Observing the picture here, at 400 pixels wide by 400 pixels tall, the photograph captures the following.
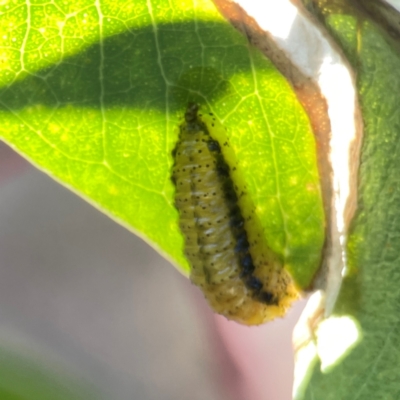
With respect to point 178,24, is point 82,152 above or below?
below

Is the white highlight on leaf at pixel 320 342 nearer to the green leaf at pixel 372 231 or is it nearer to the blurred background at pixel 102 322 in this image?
the green leaf at pixel 372 231

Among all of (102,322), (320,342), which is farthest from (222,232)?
(102,322)

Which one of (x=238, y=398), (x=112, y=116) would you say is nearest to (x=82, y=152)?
(x=112, y=116)

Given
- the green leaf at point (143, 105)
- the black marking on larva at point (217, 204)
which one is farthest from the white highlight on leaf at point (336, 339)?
the black marking on larva at point (217, 204)

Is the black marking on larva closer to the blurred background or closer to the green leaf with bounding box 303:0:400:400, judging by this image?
the green leaf with bounding box 303:0:400:400

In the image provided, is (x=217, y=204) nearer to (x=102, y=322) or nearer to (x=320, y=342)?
(x=320, y=342)

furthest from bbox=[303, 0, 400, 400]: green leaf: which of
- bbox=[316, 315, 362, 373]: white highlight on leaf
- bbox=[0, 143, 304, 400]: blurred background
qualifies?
bbox=[0, 143, 304, 400]: blurred background

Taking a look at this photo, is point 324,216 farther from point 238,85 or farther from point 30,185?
point 30,185
